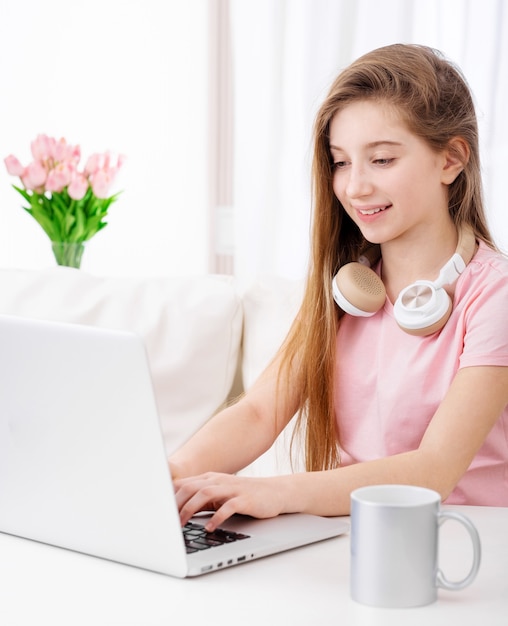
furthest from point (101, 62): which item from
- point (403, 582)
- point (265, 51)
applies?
point (403, 582)

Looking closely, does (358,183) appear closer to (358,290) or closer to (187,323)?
(358,290)

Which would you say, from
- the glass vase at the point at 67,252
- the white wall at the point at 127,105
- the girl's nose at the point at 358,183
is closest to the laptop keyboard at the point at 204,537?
the girl's nose at the point at 358,183

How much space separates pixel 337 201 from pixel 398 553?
80 cm

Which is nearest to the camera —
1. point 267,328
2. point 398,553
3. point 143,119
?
point 398,553

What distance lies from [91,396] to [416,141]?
2.36ft

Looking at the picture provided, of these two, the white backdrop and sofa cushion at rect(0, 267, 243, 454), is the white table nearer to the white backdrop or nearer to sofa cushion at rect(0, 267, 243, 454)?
sofa cushion at rect(0, 267, 243, 454)

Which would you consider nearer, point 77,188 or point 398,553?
point 398,553

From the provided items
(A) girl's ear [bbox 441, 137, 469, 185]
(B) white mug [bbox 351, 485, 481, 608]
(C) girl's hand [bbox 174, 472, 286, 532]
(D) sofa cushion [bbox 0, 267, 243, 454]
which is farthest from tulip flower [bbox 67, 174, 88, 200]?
(B) white mug [bbox 351, 485, 481, 608]

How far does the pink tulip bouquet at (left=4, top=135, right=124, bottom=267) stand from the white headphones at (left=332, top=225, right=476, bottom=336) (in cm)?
114

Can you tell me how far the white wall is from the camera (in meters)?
3.31

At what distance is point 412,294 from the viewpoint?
137 centimetres

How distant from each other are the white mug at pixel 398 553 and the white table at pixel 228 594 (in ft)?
0.04

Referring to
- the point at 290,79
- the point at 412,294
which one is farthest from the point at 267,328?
the point at 290,79

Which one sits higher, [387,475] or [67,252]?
[67,252]
